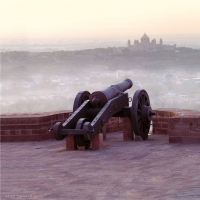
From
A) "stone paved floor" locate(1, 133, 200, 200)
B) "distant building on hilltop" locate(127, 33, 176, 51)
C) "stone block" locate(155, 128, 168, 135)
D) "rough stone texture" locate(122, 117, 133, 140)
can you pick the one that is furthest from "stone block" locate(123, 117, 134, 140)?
"distant building on hilltop" locate(127, 33, 176, 51)

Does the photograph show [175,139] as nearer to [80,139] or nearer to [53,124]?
[80,139]

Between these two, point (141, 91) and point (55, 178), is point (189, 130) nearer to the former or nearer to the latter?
point (141, 91)

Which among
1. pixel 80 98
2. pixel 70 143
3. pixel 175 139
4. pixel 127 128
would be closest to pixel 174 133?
pixel 175 139

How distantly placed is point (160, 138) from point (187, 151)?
2250 mm

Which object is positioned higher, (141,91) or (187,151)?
(141,91)

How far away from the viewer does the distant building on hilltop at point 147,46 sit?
28.4 meters

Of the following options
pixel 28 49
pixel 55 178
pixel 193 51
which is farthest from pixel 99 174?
pixel 28 49

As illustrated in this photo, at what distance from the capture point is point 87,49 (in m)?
29.7

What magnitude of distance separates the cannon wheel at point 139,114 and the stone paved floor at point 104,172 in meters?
0.38

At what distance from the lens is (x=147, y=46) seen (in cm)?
2825

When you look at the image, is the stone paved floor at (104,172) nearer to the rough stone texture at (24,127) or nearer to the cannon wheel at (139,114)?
the cannon wheel at (139,114)

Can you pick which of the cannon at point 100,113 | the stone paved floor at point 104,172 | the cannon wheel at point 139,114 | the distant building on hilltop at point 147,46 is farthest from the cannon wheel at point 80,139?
the distant building on hilltop at point 147,46

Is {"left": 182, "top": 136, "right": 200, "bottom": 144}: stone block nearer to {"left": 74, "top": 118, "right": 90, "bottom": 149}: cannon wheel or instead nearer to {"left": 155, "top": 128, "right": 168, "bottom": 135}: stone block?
{"left": 74, "top": 118, "right": 90, "bottom": 149}: cannon wheel

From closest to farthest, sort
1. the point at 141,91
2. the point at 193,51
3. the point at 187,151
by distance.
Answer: the point at 187,151, the point at 141,91, the point at 193,51
